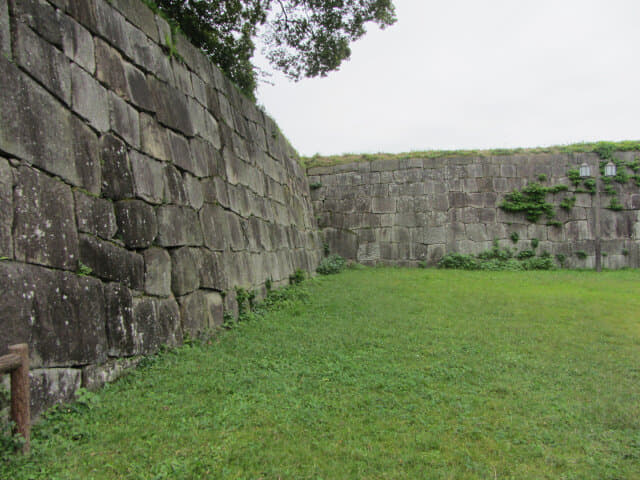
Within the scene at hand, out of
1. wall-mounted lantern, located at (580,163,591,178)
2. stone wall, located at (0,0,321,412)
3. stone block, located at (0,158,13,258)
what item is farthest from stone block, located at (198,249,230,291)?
wall-mounted lantern, located at (580,163,591,178)

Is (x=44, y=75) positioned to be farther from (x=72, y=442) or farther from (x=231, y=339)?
(x=231, y=339)

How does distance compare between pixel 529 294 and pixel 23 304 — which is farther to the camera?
pixel 529 294

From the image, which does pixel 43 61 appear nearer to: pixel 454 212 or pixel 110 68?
pixel 110 68

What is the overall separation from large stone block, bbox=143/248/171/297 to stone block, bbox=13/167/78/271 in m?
1.08

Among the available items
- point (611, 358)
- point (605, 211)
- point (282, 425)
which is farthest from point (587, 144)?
point (282, 425)

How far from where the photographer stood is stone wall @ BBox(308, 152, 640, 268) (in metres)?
13.7

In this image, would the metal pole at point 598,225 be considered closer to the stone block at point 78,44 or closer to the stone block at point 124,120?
the stone block at point 124,120

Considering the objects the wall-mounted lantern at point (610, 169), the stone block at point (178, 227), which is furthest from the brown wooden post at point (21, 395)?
the wall-mounted lantern at point (610, 169)

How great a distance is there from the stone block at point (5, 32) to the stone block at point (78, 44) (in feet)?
1.97

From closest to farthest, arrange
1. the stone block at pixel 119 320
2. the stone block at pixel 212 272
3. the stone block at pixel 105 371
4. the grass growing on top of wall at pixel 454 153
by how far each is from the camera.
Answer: the stone block at pixel 105 371
the stone block at pixel 119 320
the stone block at pixel 212 272
the grass growing on top of wall at pixel 454 153

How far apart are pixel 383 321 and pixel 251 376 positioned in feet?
9.78

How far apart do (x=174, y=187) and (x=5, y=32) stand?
258cm

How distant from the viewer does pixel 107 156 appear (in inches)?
175

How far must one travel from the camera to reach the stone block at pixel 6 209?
3076 mm
